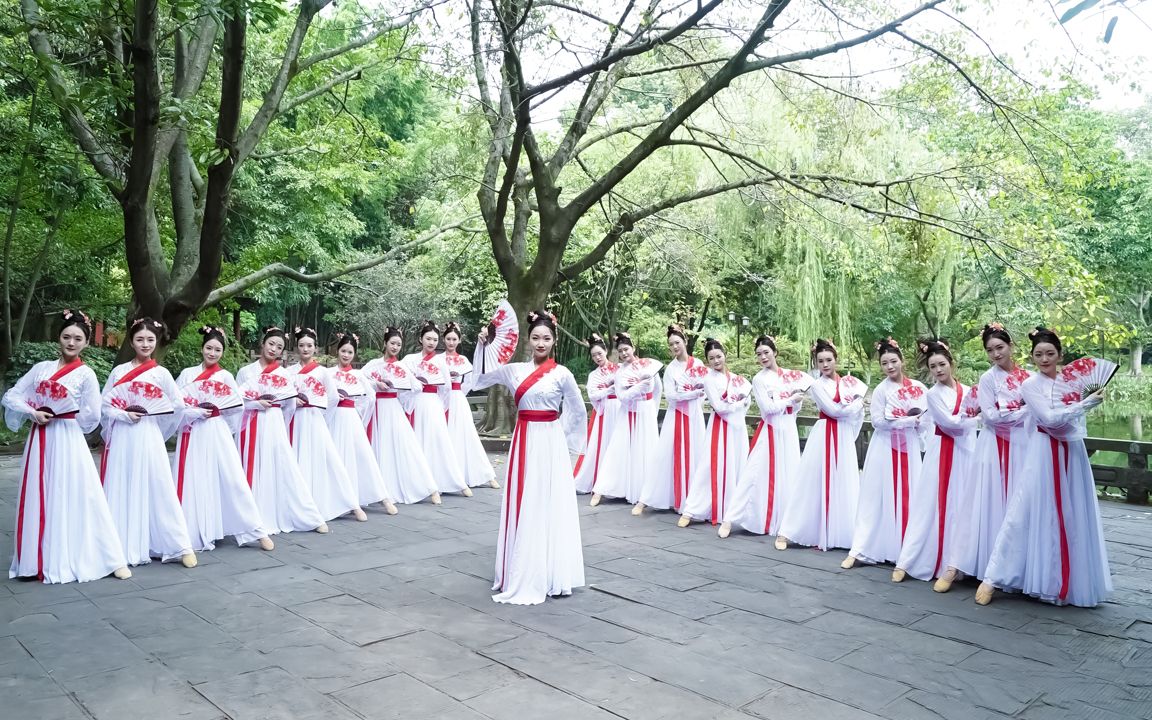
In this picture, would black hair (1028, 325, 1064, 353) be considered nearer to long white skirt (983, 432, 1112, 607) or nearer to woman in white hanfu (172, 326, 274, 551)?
long white skirt (983, 432, 1112, 607)

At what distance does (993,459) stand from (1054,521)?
0.53m

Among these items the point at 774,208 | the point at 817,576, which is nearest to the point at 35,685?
the point at 817,576

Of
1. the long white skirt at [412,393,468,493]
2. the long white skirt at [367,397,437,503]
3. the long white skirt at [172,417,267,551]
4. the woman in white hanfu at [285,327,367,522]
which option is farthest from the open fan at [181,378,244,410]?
the long white skirt at [412,393,468,493]


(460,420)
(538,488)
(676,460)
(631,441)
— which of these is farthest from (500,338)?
(460,420)

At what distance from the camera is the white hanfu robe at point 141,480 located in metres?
5.66

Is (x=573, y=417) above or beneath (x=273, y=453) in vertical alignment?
above

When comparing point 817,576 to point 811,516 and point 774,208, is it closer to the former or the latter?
point 811,516

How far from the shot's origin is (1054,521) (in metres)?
4.95

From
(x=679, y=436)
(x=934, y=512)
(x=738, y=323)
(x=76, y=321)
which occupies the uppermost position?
(x=738, y=323)

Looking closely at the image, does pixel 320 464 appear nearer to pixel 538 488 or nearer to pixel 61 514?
pixel 61 514

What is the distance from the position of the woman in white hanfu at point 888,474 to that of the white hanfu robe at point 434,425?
435cm

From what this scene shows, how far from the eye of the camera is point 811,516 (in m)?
6.52

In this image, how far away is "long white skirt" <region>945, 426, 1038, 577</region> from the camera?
528 cm

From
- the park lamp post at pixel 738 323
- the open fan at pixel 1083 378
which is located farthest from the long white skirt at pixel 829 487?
the park lamp post at pixel 738 323
